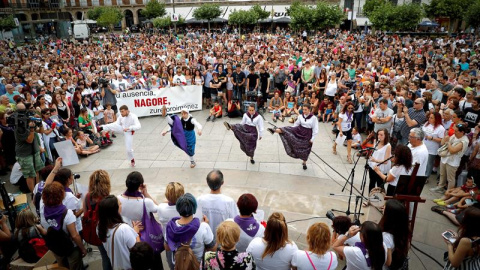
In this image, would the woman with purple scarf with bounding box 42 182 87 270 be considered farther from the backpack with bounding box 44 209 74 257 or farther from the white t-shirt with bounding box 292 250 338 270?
the white t-shirt with bounding box 292 250 338 270

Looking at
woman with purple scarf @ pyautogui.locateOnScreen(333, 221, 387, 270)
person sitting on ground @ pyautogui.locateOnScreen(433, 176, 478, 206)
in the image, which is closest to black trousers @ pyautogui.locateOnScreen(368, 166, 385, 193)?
person sitting on ground @ pyautogui.locateOnScreen(433, 176, 478, 206)

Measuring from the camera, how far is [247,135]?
26.1 ft

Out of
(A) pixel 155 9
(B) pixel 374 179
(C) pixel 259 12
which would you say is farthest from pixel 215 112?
(A) pixel 155 9

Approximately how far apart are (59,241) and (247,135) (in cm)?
478

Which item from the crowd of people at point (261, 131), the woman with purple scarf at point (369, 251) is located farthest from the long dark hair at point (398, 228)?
the woman with purple scarf at point (369, 251)

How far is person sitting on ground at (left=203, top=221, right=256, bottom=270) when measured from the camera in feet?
10.0

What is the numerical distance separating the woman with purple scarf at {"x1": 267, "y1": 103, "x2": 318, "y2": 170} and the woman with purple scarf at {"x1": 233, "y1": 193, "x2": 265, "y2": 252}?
404 centimetres

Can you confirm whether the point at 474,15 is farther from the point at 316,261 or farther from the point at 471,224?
the point at 316,261

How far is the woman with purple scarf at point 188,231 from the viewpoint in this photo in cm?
348

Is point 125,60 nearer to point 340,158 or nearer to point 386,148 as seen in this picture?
point 340,158

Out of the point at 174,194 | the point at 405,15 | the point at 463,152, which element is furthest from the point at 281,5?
the point at 174,194

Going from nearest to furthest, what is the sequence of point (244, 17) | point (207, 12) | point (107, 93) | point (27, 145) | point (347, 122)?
point (27, 145) → point (347, 122) → point (107, 93) → point (244, 17) → point (207, 12)

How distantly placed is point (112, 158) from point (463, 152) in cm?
816

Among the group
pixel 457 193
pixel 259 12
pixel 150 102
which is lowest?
pixel 457 193
